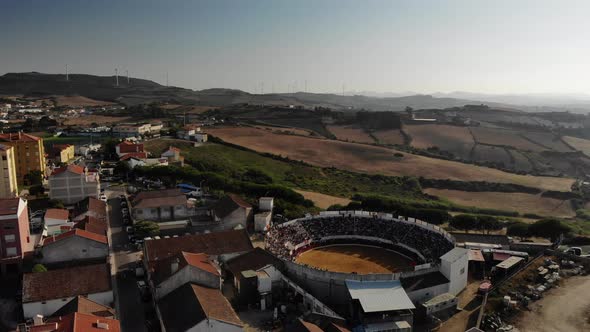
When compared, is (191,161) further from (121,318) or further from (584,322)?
(584,322)

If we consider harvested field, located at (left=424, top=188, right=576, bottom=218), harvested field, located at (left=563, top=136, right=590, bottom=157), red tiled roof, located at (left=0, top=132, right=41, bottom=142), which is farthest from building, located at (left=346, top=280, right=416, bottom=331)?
harvested field, located at (left=563, top=136, right=590, bottom=157)

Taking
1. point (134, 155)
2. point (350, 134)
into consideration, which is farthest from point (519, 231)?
point (350, 134)

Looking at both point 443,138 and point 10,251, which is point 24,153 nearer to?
point 10,251

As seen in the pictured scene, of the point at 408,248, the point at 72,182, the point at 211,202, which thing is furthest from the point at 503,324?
the point at 72,182

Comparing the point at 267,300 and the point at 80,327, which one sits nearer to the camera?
the point at 80,327

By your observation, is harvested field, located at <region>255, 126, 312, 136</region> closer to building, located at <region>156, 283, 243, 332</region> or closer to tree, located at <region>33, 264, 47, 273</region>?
tree, located at <region>33, 264, 47, 273</region>

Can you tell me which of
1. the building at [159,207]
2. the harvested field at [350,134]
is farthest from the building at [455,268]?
the harvested field at [350,134]
